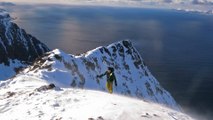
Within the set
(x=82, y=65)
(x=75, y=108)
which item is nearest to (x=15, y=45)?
(x=82, y=65)

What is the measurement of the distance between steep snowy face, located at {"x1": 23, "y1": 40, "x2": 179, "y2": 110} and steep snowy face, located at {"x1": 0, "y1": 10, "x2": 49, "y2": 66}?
52589 mm

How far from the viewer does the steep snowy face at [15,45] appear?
140 meters

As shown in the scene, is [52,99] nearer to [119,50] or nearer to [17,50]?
[119,50]

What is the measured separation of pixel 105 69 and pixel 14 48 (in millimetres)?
68556

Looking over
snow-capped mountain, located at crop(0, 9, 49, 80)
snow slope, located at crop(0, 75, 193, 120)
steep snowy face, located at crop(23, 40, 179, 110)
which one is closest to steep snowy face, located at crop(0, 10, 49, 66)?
snow-capped mountain, located at crop(0, 9, 49, 80)

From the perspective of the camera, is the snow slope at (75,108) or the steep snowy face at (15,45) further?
the steep snowy face at (15,45)

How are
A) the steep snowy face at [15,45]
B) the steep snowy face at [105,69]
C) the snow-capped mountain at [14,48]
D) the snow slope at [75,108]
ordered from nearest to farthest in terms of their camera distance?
the snow slope at [75,108]
the steep snowy face at [105,69]
the snow-capped mountain at [14,48]
the steep snowy face at [15,45]

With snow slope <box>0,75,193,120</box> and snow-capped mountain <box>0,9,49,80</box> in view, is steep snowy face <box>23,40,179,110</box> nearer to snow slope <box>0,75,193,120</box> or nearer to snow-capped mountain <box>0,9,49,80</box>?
snow slope <box>0,75,193,120</box>

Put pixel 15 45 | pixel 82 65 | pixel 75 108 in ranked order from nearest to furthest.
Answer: pixel 75 108, pixel 82 65, pixel 15 45

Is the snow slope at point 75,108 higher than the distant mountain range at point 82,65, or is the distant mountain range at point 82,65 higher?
the snow slope at point 75,108

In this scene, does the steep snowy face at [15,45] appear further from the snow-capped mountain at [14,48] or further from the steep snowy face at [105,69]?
the steep snowy face at [105,69]

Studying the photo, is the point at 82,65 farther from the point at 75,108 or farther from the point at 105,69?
the point at 75,108

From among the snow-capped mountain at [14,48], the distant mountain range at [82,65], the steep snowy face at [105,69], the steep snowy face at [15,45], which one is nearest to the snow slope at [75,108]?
the distant mountain range at [82,65]

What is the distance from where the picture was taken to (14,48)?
477 ft
